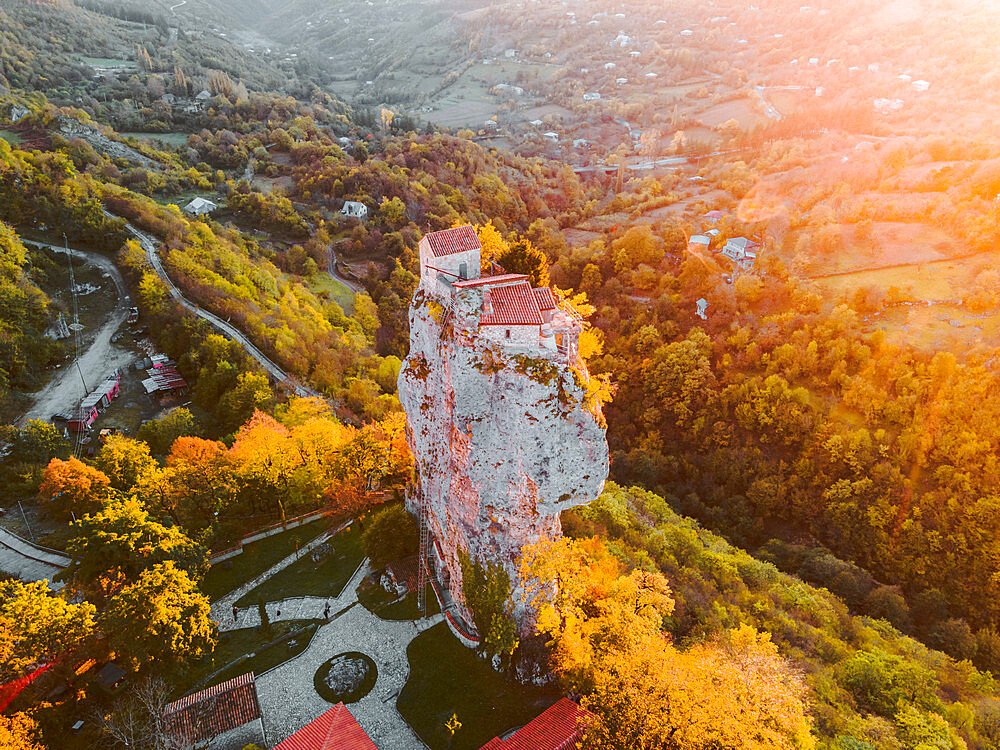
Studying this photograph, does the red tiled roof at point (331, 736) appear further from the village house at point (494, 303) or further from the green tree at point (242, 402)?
the green tree at point (242, 402)

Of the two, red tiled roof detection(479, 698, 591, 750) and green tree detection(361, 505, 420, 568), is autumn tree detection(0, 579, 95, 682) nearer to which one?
green tree detection(361, 505, 420, 568)

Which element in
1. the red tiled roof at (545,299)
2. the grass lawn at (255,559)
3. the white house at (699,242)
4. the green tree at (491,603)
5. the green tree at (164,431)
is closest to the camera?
the red tiled roof at (545,299)

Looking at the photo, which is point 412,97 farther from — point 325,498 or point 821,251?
point 325,498

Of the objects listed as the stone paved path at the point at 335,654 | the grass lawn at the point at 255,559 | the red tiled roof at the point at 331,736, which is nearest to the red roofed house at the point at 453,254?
the stone paved path at the point at 335,654

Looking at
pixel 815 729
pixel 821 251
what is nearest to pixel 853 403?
pixel 821 251

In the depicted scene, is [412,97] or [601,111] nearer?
[601,111]
